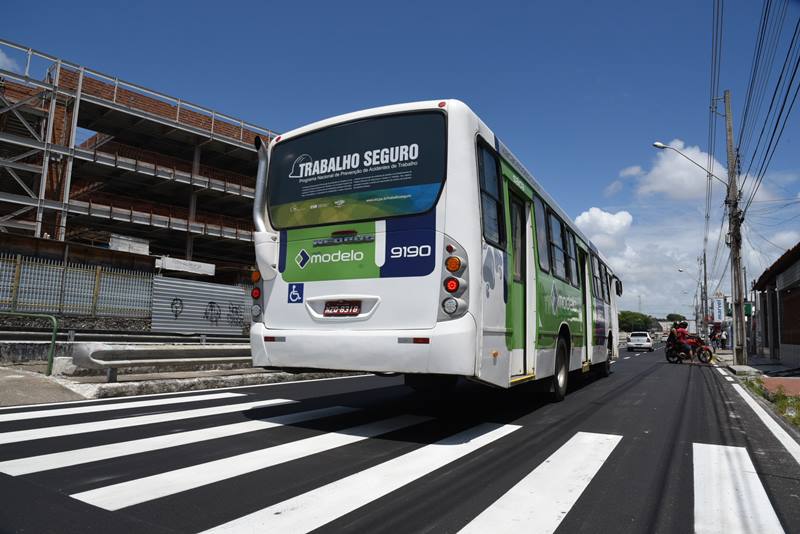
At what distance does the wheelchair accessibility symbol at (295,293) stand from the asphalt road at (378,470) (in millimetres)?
1286

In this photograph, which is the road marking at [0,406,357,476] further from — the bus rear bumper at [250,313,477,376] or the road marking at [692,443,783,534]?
the road marking at [692,443,783,534]

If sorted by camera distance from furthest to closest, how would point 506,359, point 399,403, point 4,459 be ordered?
1. point 399,403
2. point 506,359
3. point 4,459

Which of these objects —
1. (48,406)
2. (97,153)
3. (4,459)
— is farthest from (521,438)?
(97,153)

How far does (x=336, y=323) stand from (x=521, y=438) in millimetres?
2198

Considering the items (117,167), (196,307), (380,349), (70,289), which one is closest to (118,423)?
(380,349)

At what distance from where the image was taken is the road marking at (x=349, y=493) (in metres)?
2.81

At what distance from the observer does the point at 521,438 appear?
528cm

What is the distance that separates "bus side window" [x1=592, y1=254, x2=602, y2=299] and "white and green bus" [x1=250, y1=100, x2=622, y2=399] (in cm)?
576

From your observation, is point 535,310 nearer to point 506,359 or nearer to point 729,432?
point 506,359

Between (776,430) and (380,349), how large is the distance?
5.08 metres

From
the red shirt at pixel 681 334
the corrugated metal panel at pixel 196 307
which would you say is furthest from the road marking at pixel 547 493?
the red shirt at pixel 681 334

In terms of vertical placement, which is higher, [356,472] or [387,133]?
[387,133]

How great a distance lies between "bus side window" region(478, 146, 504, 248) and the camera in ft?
16.9

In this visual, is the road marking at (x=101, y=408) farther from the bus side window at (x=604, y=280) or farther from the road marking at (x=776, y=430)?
the bus side window at (x=604, y=280)
